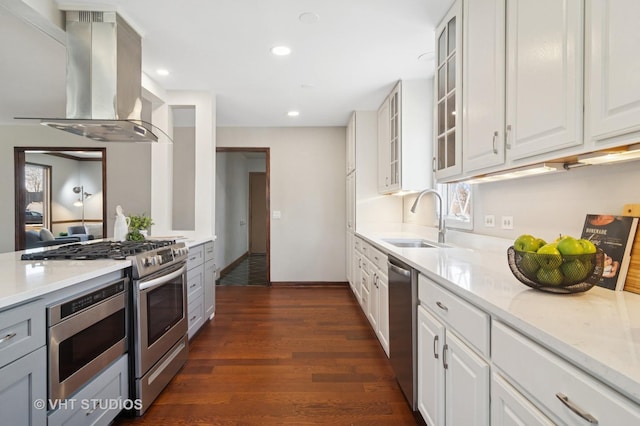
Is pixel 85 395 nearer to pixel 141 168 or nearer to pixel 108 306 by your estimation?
pixel 108 306

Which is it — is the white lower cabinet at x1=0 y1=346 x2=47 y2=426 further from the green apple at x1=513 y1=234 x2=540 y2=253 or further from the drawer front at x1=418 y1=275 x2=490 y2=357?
the green apple at x1=513 y1=234 x2=540 y2=253

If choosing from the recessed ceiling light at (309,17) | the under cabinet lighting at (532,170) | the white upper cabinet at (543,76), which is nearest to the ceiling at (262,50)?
the recessed ceiling light at (309,17)

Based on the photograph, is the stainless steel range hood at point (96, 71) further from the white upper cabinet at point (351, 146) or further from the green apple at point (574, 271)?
the white upper cabinet at point (351, 146)

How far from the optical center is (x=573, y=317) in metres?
0.88

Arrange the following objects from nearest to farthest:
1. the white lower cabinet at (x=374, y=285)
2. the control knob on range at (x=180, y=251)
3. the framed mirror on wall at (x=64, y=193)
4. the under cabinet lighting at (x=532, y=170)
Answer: the under cabinet lighting at (x=532, y=170) → the control knob on range at (x=180, y=251) → the white lower cabinet at (x=374, y=285) → the framed mirror on wall at (x=64, y=193)

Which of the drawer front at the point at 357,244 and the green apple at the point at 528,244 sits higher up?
the green apple at the point at 528,244

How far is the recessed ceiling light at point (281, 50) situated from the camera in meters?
2.65

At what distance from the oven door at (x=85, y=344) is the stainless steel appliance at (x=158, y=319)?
0.32 feet

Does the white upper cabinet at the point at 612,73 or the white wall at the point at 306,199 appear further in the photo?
the white wall at the point at 306,199

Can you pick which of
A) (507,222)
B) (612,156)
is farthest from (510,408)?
(507,222)

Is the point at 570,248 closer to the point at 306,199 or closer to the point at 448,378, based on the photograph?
the point at 448,378

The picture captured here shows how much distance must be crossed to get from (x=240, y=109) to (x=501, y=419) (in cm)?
413

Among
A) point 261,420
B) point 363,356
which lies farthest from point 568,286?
point 363,356

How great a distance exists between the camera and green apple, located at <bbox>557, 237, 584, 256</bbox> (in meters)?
1.00
